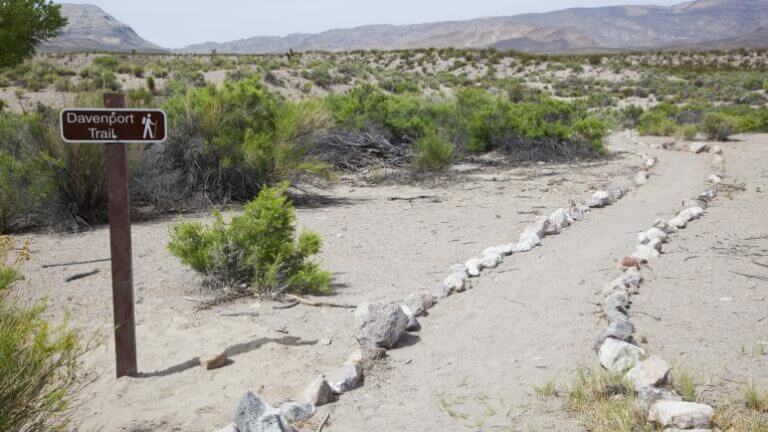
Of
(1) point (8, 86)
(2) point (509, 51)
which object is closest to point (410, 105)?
(1) point (8, 86)

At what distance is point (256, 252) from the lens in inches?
243

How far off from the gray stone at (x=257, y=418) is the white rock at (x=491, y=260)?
12.4 feet

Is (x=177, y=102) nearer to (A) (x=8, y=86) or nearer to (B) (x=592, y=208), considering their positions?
(B) (x=592, y=208)

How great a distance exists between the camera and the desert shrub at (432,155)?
1360cm

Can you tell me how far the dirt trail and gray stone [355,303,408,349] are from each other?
0.12m

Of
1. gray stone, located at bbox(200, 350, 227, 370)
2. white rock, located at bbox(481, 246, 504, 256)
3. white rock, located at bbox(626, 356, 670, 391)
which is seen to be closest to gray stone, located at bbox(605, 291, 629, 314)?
white rock, located at bbox(626, 356, 670, 391)

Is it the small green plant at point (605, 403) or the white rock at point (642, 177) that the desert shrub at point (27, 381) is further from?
the white rock at point (642, 177)

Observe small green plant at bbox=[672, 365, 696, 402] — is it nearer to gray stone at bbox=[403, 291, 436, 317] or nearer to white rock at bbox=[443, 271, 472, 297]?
gray stone at bbox=[403, 291, 436, 317]

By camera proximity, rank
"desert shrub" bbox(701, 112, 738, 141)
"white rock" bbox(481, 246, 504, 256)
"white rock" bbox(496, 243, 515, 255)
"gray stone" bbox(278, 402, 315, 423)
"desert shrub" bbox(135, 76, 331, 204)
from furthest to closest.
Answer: "desert shrub" bbox(701, 112, 738, 141)
"desert shrub" bbox(135, 76, 331, 204)
"white rock" bbox(496, 243, 515, 255)
"white rock" bbox(481, 246, 504, 256)
"gray stone" bbox(278, 402, 315, 423)

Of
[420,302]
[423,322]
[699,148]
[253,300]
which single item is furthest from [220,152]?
[699,148]

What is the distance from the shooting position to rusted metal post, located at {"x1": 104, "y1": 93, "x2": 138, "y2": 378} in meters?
4.45

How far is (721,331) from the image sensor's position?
4805 millimetres

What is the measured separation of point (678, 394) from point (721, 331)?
4.39 feet

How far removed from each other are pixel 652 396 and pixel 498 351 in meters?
1.24
